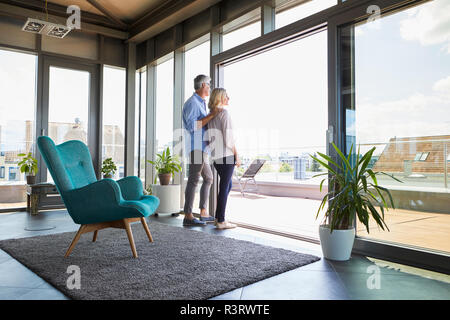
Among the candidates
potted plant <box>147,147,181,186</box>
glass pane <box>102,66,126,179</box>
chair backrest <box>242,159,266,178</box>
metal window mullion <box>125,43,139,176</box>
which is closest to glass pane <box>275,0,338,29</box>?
potted plant <box>147,147,181,186</box>

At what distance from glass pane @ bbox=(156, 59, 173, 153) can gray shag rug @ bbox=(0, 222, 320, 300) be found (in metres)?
2.27

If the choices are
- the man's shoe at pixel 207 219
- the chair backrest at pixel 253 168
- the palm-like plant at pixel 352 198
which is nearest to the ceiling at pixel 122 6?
the man's shoe at pixel 207 219

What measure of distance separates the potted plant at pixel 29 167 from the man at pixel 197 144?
96.4 inches

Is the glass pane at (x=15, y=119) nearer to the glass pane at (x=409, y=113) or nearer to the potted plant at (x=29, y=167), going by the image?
the potted plant at (x=29, y=167)

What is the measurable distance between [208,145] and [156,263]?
1.70 metres

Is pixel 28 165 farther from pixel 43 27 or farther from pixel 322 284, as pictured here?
pixel 322 284

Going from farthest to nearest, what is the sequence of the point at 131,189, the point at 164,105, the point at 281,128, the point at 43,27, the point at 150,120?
the point at 281,128 < the point at 150,120 < the point at 164,105 < the point at 43,27 < the point at 131,189

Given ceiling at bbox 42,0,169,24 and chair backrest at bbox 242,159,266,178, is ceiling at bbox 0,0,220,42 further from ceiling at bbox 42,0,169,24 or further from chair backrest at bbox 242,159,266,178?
chair backrest at bbox 242,159,266,178

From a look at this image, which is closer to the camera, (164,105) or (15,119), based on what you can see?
(15,119)

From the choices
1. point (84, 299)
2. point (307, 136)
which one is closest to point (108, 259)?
point (84, 299)

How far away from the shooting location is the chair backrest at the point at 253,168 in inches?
284

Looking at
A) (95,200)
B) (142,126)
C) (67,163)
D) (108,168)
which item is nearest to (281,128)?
(142,126)

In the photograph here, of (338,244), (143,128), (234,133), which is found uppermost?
(143,128)

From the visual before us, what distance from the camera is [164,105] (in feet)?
17.4
